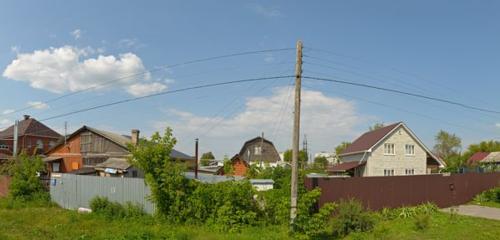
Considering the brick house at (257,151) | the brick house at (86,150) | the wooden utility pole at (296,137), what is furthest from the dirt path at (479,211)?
the brick house at (257,151)

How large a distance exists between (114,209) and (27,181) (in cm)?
790

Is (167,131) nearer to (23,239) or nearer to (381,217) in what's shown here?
(23,239)

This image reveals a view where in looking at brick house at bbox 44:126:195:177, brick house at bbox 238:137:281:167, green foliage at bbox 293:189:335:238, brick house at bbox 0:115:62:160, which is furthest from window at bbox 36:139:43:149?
green foliage at bbox 293:189:335:238

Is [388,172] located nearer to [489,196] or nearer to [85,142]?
[489,196]

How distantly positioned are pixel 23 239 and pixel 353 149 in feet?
106

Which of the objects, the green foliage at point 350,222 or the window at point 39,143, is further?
the window at point 39,143

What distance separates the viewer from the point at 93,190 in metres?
18.7

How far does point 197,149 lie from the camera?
28094mm

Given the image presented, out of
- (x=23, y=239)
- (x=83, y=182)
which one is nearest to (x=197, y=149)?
(x=83, y=182)

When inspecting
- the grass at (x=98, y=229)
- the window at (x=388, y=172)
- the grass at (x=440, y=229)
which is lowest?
the grass at (x=98, y=229)

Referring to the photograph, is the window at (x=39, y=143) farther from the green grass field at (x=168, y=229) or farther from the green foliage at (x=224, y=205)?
the green foliage at (x=224, y=205)

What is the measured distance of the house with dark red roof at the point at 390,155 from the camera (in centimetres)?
3694

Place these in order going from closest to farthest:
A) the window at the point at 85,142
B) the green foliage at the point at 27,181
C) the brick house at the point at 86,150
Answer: the green foliage at the point at 27,181, the brick house at the point at 86,150, the window at the point at 85,142

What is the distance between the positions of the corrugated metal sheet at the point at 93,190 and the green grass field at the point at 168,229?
1.23m
